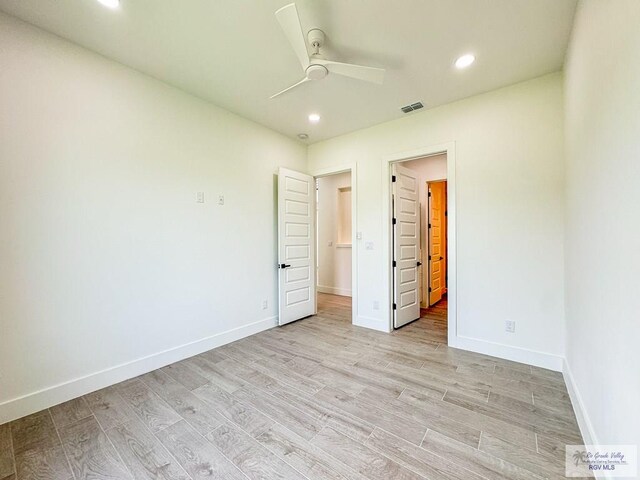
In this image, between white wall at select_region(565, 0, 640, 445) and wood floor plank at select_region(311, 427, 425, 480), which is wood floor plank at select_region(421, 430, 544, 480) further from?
white wall at select_region(565, 0, 640, 445)

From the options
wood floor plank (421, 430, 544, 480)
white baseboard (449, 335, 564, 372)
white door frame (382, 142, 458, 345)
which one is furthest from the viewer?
white door frame (382, 142, 458, 345)

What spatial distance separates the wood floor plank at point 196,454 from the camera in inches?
57.2

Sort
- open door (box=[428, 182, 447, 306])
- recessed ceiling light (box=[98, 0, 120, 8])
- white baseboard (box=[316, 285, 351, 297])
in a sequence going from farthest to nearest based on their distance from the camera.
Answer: white baseboard (box=[316, 285, 351, 297])
open door (box=[428, 182, 447, 306])
recessed ceiling light (box=[98, 0, 120, 8])

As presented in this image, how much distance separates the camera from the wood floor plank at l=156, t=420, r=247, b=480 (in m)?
1.45

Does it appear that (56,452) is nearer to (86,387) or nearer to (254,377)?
(86,387)

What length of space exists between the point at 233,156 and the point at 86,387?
275 cm

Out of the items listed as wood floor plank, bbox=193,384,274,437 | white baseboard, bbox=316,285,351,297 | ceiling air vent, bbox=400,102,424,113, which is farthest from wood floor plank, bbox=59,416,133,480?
white baseboard, bbox=316,285,351,297

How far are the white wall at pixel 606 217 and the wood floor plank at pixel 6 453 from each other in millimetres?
3034

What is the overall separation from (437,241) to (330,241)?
239 cm

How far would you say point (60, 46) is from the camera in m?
2.12

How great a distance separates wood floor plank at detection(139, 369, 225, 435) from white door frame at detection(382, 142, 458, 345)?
2474 mm

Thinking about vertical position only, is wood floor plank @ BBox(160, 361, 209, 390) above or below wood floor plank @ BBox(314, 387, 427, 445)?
below

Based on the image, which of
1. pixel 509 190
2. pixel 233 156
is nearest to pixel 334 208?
pixel 233 156
